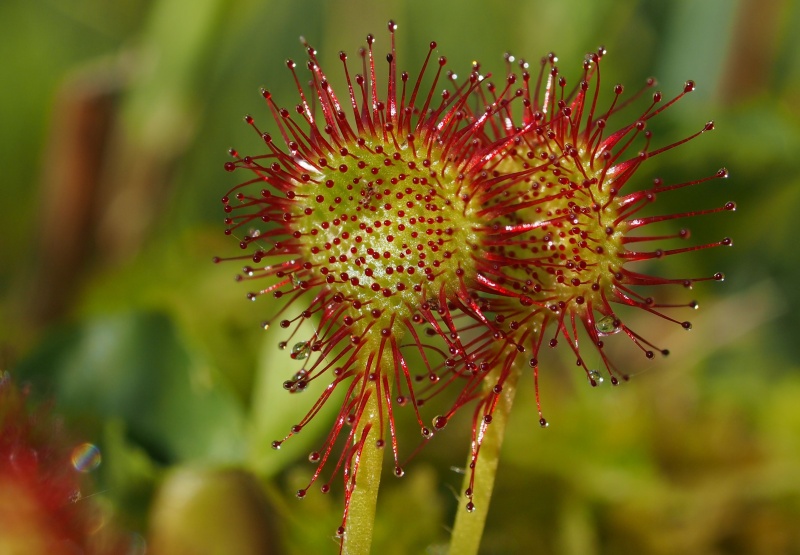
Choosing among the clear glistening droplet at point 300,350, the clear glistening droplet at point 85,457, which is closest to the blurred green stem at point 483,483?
the clear glistening droplet at point 300,350

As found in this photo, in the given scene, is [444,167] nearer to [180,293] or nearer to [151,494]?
[151,494]

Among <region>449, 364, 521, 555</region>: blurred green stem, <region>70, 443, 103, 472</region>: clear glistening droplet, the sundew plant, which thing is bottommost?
<region>70, 443, 103, 472</region>: clear glistening droplet

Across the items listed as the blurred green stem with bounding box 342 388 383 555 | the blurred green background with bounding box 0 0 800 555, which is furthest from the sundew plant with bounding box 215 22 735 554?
the blurred green background with bounding box 0 0 800 555

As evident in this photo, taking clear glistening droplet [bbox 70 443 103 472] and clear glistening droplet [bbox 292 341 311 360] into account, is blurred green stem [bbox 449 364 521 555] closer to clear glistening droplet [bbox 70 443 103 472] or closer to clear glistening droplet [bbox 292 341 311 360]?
clear glistening droplet [bbox 292 341 311 360]

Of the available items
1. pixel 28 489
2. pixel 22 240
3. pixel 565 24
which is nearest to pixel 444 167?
pixel 28 489

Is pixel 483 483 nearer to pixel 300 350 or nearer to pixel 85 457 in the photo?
pixel 300 350

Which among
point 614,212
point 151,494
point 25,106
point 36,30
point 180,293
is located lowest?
point 151,494
